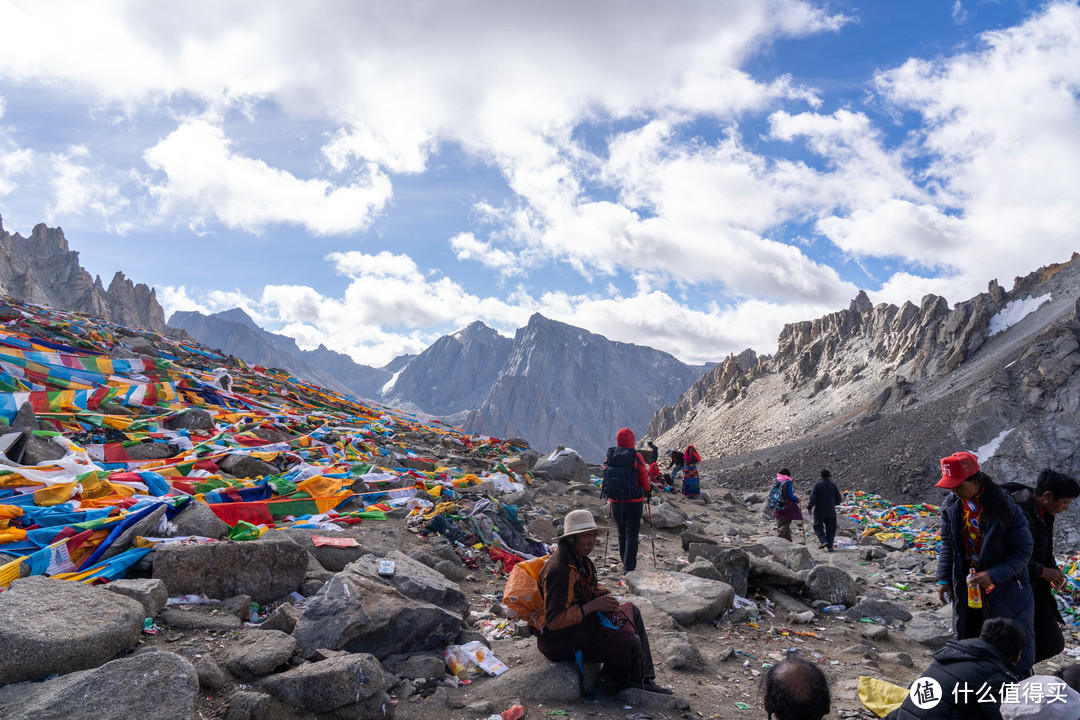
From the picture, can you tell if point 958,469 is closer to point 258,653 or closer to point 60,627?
point 258,653

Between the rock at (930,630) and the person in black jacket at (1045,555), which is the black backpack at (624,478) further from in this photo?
the person in black jacket at (1045,555)

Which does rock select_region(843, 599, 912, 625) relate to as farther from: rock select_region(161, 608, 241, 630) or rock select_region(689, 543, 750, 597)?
rock select_region(161, 608, 241, 630)

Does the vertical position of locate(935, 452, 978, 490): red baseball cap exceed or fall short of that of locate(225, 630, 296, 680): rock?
it exceeds it

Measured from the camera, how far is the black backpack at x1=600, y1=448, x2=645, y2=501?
774cm

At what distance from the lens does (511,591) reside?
14.3ft

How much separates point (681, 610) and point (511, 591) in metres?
2.62

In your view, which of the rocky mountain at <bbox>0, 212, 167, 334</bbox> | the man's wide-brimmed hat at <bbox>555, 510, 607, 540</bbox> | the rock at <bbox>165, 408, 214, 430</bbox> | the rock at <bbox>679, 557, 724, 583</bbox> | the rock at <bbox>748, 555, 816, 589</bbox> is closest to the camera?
the man's wide-brimmed hat at <bbox>555, 510, 607, 540</bbox>

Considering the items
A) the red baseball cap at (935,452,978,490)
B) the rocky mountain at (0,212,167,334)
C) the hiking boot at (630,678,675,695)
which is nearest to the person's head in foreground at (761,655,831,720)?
the hiking boot at (630,678,675,695)

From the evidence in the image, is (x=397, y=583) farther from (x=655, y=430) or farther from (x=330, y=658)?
(x=655, y=430)

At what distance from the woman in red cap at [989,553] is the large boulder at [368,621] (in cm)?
395

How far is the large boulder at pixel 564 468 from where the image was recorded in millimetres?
16266

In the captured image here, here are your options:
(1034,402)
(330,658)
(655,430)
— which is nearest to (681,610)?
(330,658)

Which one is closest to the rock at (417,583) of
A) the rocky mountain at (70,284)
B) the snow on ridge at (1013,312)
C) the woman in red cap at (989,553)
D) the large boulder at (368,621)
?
the large boulder at (368,621)

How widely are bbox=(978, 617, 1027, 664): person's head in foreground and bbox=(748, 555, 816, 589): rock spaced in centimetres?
472
